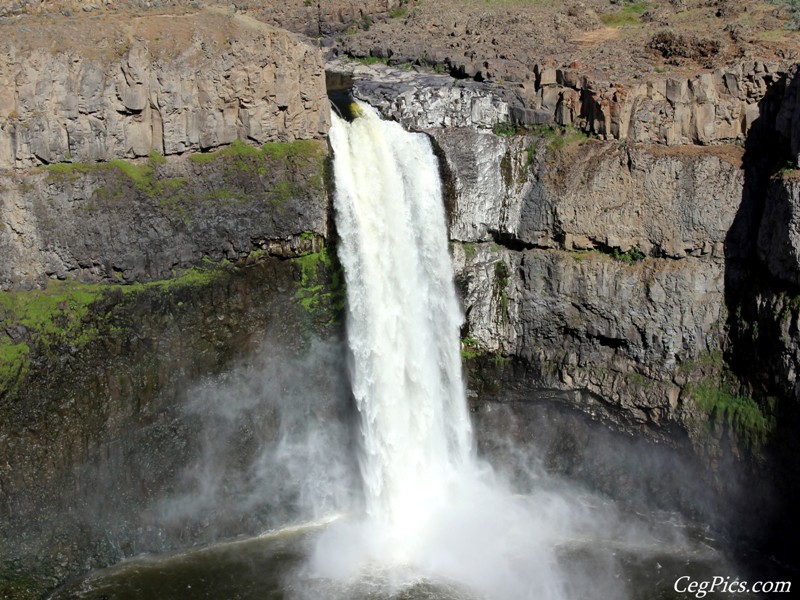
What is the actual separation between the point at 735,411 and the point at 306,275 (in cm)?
1178

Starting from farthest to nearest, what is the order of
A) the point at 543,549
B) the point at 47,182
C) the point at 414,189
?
1. the point at 414,189
2. the point at 543,549
3. the point at 47,182

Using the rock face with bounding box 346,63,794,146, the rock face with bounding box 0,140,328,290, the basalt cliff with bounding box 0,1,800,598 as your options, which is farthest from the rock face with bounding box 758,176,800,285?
the rock face with bounding box 0,140,328,290

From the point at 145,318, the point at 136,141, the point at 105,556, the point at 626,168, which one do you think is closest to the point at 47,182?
the point at 136,141

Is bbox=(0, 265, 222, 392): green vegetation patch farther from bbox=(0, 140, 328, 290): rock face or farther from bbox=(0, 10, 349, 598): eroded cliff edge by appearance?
bbox=(0, 140, 328, 290): rock face

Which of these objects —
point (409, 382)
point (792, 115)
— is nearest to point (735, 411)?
point (792, 115)

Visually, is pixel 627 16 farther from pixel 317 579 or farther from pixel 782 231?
pixel 317 579

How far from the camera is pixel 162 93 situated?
23703mm

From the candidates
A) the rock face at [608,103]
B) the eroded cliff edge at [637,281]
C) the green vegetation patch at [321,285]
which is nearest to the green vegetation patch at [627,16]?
the rock face at [608,103]

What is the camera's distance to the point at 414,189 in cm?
2620

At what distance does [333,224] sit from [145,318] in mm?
5469

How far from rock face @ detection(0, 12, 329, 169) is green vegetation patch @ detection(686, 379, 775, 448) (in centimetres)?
1237

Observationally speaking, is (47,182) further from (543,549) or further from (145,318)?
(543,549)

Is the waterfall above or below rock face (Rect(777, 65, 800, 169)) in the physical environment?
below

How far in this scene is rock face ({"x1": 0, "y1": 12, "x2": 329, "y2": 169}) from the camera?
888 inches
